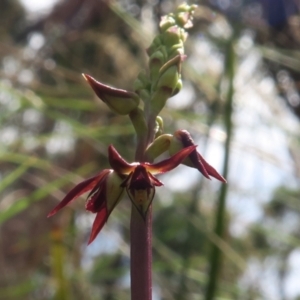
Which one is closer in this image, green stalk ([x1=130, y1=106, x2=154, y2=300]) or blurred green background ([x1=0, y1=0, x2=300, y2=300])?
green stalk ([x1=130, y1=106, x2=154, y2=300])

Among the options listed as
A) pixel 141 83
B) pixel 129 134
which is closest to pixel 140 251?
pixel 141 83

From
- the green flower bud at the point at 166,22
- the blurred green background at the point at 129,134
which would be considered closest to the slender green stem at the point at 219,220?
the blurred green background at the point at 129,134

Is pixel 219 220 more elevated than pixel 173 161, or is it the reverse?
pixel 173 161

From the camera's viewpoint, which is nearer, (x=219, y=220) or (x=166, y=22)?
(x=166, y=22)

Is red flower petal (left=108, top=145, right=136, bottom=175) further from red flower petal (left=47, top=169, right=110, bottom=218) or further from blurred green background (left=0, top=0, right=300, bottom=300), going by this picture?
blurred green background (left=0, top=0, right=300, bottom=300)

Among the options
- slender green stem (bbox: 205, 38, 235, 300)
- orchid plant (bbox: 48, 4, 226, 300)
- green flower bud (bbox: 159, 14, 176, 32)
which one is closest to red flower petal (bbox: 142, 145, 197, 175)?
orchid plant (bbox: 48, 4, 226, 300)

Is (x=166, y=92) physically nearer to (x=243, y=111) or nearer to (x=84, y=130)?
(x=84, y=130)

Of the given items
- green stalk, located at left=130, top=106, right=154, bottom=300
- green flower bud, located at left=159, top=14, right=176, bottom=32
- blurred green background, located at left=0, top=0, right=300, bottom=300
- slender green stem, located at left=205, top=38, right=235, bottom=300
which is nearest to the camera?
green stalk, located at left=130, top=106, right=154, bottom=300

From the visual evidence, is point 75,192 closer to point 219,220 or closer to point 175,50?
point 175,50
